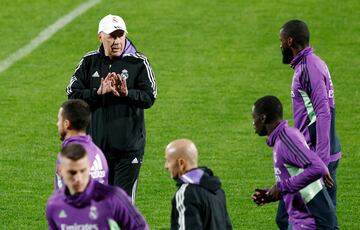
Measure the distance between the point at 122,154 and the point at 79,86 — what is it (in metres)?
0.70

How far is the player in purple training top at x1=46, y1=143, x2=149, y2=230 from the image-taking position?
251 inches

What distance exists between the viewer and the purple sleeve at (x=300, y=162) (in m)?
7.46

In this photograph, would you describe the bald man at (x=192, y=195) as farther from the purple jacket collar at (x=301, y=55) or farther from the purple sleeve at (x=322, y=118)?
the purple jacket collar at (x=301, y=55)

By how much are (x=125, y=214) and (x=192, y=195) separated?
509 millimetres

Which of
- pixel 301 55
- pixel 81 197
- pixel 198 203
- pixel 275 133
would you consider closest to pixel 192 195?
pixel 198 203

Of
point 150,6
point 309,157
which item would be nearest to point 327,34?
point 150,6

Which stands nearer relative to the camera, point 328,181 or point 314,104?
point 328,181

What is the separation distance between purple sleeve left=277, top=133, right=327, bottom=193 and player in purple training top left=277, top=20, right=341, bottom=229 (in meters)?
0.92

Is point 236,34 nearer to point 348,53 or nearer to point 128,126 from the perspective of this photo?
point 348,53

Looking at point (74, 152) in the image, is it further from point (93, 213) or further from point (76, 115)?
point (76, 115)

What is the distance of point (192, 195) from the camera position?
6727 millimetres

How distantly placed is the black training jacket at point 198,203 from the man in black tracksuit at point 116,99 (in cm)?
227

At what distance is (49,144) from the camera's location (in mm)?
12922

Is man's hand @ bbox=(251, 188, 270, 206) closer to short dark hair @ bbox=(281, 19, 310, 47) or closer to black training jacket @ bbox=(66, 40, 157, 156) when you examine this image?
short dark hair @ bbox=(281, 19, 310, 47)
